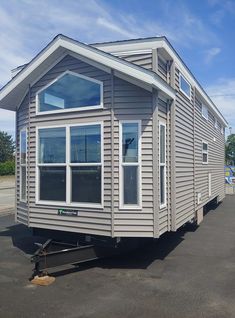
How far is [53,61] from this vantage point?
24.5 ft

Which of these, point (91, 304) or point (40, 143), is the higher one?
point (40, 143)

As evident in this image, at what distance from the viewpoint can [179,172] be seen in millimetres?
8016

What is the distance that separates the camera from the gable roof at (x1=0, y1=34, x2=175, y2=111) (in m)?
6.22

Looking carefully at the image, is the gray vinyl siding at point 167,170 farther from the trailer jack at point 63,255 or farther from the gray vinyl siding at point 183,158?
the trailer jack at point 63,255

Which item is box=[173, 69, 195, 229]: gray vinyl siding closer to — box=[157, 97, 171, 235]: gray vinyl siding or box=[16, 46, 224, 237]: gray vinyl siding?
box=[16, 46, 224, 237]: gray vinyl siding

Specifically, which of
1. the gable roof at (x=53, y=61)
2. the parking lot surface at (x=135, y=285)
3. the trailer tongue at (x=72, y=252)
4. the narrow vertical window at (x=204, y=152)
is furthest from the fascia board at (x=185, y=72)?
the parking lot surface at (x=135, y=285)

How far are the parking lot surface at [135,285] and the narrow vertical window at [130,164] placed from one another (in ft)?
4.77

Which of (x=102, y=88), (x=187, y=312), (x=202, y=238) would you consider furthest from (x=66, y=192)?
(x=202, y=238)

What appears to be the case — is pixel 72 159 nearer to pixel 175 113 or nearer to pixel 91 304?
pixel 175 113

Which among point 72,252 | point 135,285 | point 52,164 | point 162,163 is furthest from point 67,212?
point 162,163

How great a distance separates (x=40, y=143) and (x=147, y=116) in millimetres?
2637

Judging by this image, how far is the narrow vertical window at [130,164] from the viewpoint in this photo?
6613 millimetres

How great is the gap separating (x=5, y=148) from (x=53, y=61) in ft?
242

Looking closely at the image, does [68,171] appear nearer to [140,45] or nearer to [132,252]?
[132,252]
